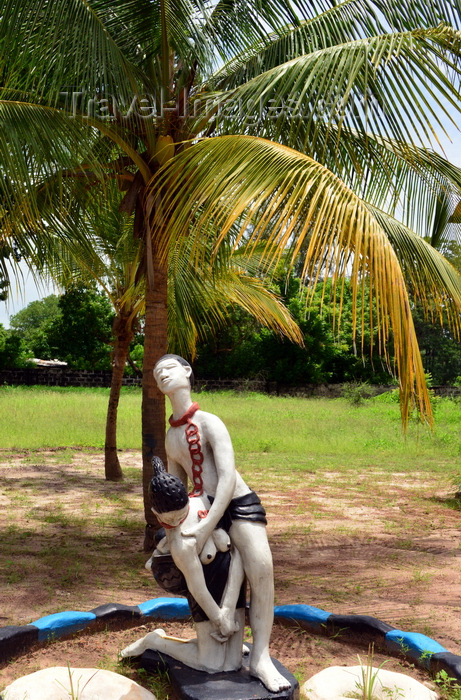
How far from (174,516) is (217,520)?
0.68ft

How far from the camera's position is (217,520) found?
319 centimetres

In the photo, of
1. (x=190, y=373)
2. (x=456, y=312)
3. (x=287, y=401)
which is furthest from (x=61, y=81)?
(x=287, y=401)

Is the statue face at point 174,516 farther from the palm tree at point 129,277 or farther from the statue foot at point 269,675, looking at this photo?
the palm tree at point 129,277

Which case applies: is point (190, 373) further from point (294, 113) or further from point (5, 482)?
point (5, 482)

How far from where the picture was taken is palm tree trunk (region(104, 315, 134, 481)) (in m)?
9.63

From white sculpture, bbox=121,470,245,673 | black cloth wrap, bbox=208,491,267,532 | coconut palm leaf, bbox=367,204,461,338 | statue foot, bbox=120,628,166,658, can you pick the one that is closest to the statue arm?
white sculpture, bbox=121,470,245,673

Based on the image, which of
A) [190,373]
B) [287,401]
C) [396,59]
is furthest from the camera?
[287,401]

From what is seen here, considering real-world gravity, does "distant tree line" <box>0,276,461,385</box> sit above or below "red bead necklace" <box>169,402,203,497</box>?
above

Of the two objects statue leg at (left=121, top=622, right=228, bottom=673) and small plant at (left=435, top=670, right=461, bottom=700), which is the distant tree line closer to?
statue leg at (left=121, top=622, right=228, bottom=673)

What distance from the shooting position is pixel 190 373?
355cm

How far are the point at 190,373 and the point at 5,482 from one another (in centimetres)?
754

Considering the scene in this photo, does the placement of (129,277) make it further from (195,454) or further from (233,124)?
(195,454)

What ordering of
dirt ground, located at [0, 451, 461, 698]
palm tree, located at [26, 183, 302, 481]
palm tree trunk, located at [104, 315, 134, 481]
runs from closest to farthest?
dirt ground, located at [0, 451, 461, 698] → palm tree, located at [26, 183, 302, 481] → palm tree trunk, located at [104, 315, 134, 481]

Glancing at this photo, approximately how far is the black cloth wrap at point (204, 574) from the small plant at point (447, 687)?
1070 millimetres
